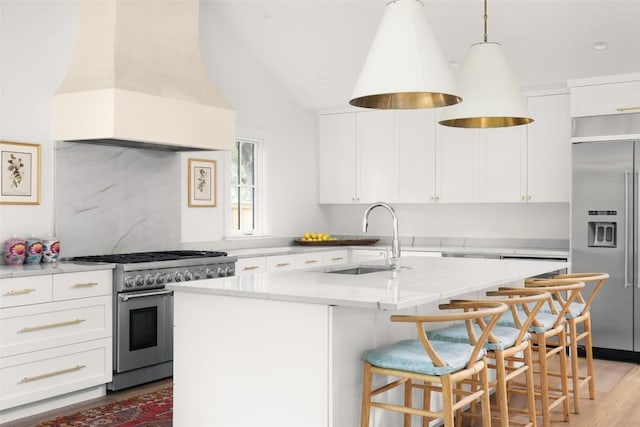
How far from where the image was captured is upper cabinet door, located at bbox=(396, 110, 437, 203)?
7094 millimetres

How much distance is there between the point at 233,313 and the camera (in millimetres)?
3184

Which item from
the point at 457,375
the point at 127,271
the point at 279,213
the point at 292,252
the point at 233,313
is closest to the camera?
the point at 457,375

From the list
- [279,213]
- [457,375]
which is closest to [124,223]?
[279,213]

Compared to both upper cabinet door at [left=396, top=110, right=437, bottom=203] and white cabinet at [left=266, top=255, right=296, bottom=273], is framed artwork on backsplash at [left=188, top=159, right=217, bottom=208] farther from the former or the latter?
upper cabinet door at [left=396, top=110, right=437, bottom=203]

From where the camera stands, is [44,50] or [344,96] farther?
[344,96]

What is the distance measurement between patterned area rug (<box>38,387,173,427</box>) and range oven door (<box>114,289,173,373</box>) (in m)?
0.31

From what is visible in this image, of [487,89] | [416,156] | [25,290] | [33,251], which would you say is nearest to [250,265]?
[33,251]

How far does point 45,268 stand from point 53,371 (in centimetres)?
64

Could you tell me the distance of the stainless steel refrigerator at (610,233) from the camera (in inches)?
223

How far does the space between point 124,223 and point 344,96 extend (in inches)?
116

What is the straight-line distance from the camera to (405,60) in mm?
3059

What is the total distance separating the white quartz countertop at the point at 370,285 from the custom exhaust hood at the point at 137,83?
1744mm

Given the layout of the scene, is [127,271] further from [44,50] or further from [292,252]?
[292,252]

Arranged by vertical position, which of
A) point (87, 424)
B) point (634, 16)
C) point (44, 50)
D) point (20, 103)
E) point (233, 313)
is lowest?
point (87, 424)
